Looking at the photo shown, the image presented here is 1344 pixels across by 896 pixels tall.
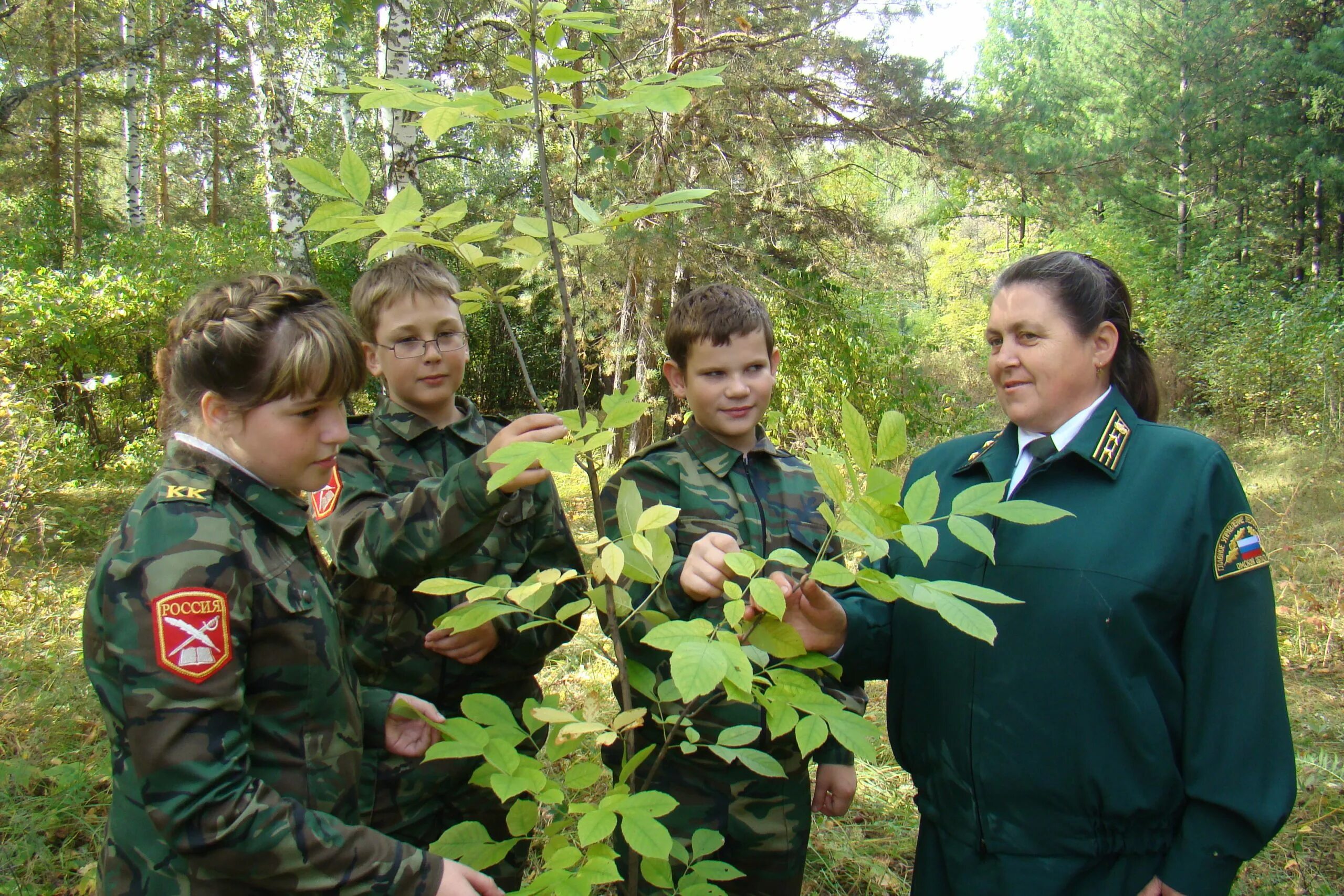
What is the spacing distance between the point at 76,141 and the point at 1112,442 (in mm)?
17389

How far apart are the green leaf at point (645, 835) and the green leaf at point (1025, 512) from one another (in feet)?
1.81

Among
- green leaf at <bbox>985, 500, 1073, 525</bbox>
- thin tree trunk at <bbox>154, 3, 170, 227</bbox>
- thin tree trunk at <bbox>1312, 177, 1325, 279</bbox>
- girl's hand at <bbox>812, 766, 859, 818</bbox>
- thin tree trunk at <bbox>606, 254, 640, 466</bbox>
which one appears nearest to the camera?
green leaf at <bbox>985, 500, 1073, 525</bbox>

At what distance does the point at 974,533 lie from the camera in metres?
0.89

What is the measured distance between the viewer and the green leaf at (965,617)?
84 cm

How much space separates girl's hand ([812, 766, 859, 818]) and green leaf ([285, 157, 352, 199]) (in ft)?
5.25

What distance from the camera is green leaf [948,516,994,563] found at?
0.87 m

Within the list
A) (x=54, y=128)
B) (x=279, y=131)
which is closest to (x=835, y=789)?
(x=279, y=131)

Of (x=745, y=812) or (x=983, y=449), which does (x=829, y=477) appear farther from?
(x=745, y=812)

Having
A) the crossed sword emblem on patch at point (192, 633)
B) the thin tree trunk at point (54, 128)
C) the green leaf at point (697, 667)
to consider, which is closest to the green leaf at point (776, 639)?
the green leaf at point (697, 667)

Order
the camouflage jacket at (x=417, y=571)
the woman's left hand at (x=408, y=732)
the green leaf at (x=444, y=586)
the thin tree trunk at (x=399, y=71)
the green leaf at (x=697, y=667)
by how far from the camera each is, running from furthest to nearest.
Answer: the thin tree trunk at (x=399, y=71) < the camouflage jacket at (x=417, y=571) < the woman's left hand at (x=408, y=732) < the green leaf at (x=444, y=586) < the green leaf at (x=697, y=667)

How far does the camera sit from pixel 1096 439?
4.70 ft

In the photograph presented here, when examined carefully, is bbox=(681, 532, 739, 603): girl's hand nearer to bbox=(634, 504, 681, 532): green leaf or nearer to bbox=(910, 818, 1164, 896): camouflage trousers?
bbox=(634, 504, 681, 532): green leaf

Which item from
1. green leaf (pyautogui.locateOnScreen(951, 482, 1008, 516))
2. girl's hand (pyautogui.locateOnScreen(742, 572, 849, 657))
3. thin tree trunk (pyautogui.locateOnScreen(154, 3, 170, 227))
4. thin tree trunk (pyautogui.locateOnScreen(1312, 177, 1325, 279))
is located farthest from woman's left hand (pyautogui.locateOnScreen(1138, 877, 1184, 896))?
thin tree trunk (pyautogui.locateOnScreen(1312, 177, 1325, 279))

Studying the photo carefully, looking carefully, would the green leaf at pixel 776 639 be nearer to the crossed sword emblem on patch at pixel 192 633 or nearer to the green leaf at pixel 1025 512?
the green leaf at pixel 1025 512
